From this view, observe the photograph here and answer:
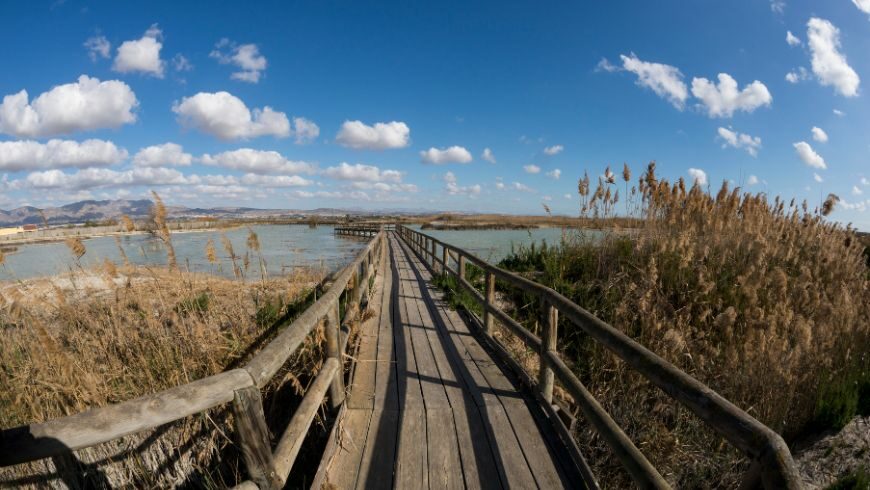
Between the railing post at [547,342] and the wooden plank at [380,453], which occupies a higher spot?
the railing post at [547,342]

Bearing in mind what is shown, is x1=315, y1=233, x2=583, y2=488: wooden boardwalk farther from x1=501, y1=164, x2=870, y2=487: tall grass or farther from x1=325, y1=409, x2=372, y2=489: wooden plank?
x1=501, y1=164, x2=870, y2=487: tall grass

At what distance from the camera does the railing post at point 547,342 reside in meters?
3.12

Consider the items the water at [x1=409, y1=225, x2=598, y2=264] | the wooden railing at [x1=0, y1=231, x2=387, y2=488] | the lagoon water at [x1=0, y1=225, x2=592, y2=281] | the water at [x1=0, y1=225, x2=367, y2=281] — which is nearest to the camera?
the wooden railing at [x1=0, y1=231, x2=387, y2=488]

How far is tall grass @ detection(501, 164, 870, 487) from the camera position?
10.8 ft

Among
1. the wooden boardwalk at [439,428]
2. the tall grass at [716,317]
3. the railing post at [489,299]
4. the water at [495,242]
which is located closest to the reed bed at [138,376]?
the wooden boardwalk at [439,428]

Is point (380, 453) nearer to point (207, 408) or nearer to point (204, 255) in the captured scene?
point (207, 408)

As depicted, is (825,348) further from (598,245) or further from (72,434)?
(72,434)

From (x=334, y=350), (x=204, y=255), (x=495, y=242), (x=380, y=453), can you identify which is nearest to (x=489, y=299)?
(x=334, y=350)

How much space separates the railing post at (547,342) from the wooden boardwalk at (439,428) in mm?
204

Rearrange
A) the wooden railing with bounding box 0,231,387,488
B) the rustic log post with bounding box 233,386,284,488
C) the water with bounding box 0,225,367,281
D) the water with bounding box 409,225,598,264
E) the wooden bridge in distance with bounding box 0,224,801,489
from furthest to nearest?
the water with bounding box 409,225,598,264
the water with bounding box 0,225,367,281
the rustic log post with bounding box 233,386,284,488
the wooden bridge in distance with bounding box 0,224,801,489
the wooden railing with bounding box 0,231,387,488

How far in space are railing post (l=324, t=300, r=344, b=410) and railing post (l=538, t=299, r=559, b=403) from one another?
166 centimetres

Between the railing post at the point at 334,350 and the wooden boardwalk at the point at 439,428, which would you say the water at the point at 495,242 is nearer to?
the wooden boardwalk at the point at 439,428

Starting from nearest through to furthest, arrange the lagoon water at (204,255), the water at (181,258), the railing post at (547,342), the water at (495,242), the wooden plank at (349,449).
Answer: the wooden plank at (349,449) → the railing post at (547,342) → the water at (181,258) → the lagoon water at (204,255) → the water at (495,242)

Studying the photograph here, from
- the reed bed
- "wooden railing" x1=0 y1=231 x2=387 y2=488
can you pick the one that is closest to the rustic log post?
"wooden railing" x1=0 y1=231 x2=387 y2=488
